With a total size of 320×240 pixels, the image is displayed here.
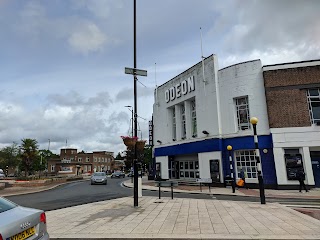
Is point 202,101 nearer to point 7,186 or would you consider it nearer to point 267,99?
point 267,99

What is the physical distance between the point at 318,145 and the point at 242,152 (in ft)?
17.7

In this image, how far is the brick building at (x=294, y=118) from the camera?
61.1 ft

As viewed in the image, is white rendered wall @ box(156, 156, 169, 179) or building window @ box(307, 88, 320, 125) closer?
building window @ box(307, 88, 320, 125)

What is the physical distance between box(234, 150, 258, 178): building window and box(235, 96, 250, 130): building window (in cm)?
208

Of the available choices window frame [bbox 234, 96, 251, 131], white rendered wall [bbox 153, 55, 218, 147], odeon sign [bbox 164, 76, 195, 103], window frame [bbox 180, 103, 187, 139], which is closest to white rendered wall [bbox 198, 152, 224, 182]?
white rendered wall [bbox 153, 55, 218, 147]

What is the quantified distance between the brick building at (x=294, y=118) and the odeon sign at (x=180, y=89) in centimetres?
766

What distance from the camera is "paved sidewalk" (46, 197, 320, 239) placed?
6508 millimetres

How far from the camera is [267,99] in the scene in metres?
19.8

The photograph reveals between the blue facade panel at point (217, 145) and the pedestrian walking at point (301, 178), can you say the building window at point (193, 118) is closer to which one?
the blue facade panel at point (217, 145)

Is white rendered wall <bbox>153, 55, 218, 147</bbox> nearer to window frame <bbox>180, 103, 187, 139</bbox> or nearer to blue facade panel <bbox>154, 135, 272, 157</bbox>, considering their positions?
window frame <bbox>180, 103, 187, 139</bbox>

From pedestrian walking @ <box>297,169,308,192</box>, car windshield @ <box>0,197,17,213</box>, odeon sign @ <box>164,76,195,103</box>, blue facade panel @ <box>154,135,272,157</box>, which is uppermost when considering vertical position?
odeon sign @ <box>164,76,195,103</box>

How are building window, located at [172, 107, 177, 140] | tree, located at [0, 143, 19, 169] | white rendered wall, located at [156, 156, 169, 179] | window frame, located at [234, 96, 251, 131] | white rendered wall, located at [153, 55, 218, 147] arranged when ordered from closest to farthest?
window frame, located at [234, 96, 251, 131], white rendered wall, located at [153, 55, 218, 147], white rendered wall, located at [156, 156, 169, 179], building window, located at [172, 107, 177, 140], tree, located at [0, 143, 19, 169]

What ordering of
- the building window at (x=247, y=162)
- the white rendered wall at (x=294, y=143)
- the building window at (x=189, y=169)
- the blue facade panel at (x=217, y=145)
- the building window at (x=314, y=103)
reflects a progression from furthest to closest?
the building window at (x=189, y=169), the building window at (x=247, y=162), the blue facade panel at (x=217, y=145), the building window at (x=314, y=103), the white rendered wall at (x=294, y=143)

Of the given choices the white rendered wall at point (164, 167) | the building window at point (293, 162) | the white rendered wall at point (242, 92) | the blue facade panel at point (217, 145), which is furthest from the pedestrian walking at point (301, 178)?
the white rendered wall at point (164, 167)
